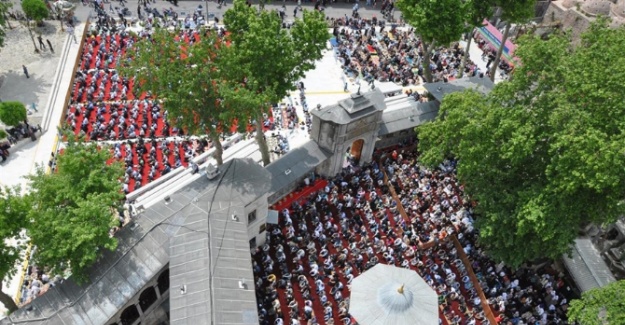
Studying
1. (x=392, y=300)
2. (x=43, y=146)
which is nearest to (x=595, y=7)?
(x=392, y=300)


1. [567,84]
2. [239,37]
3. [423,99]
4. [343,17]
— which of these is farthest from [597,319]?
[343,17]

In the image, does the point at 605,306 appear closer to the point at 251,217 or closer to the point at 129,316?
the point at 251,217

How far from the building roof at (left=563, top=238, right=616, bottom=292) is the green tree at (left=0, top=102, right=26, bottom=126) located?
41.5 meters

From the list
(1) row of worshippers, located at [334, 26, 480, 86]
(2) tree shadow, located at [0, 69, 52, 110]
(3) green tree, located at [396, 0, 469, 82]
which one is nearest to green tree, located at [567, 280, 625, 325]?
(3) green tree, located at [396, 0, 469, 82]

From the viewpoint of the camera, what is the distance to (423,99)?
4444 cm

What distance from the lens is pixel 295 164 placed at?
116 ft

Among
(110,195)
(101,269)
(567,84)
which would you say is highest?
(567,84)

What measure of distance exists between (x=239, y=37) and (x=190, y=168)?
10062 mm

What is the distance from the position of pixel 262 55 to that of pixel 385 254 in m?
15.6

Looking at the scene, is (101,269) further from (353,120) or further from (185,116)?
(353,120)

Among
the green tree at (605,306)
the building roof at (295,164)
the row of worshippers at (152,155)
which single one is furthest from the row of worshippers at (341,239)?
the row of worshippers at (152,155)

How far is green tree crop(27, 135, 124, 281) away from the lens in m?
23.7

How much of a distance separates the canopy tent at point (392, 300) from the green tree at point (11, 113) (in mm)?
29926

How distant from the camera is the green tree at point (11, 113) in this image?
125 feet
